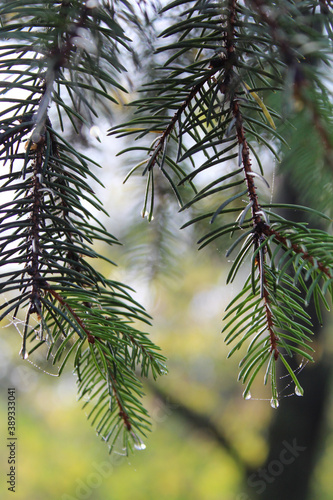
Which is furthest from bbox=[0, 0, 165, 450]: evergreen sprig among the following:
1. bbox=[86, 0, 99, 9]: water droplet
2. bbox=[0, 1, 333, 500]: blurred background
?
bbox=[0, 1, 333, 500]: blurred background

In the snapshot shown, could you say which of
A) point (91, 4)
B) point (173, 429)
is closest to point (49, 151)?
point (91, 4)

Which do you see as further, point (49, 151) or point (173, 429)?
point (173, 429)

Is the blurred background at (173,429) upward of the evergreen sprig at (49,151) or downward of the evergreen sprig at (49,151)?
downward

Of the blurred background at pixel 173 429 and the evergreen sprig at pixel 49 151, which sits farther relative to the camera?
the blurred background at pixel 173 429

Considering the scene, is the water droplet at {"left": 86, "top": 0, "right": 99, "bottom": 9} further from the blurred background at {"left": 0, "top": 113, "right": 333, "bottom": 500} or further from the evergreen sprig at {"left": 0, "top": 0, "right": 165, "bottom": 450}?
the blurred background at {"left": 0, "top": 113, "right": 333, "bottom": 500}

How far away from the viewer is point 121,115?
0.50 metres

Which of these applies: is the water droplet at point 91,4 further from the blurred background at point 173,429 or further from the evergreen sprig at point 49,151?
the blurred background at point 173,429

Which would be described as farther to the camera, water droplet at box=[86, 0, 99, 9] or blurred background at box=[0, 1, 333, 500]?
blurred background at box=[0, 1, 333, 500]

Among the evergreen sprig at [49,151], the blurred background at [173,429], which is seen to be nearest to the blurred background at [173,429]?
the blurred background at [173,429]

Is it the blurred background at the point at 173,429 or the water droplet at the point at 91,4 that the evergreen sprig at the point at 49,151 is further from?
the blurred background at the point at 173,429

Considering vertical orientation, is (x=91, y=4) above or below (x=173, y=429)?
above

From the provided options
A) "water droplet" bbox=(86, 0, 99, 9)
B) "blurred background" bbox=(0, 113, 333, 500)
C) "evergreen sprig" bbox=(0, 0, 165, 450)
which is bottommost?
"blurred background" bbox=(0, 113, 333, 500)

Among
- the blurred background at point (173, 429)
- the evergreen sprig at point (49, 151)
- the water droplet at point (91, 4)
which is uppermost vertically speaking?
the water droplet at point (91, 4)

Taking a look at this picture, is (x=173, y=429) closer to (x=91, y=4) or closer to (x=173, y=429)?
(x=173, y=429)
